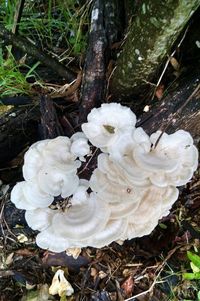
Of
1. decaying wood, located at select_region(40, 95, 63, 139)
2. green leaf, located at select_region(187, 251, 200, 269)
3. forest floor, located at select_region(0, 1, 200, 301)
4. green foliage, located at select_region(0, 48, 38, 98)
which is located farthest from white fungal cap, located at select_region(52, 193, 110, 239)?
green foliage, located at select_region(0, 48, 38, 98)

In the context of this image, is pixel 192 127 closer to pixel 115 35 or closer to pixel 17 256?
pixel 115 35

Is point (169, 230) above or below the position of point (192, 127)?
below

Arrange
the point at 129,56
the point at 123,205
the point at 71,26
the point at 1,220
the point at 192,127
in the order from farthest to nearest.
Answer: the point at 71,26 → the point at 1,220 → the point at 192,127 → the point at 129,56 → the point at 123,205

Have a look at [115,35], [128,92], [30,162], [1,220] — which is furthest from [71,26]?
[1,220]

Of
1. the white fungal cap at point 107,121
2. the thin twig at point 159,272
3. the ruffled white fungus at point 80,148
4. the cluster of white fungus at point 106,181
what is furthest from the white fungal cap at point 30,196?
the thin twig at point 159,272

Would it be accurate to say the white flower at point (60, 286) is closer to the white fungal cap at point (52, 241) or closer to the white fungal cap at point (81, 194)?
the white fungal cap at point (52, 241)
